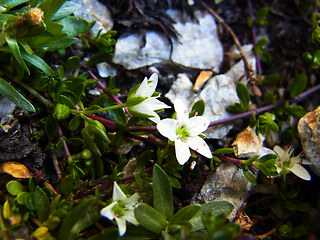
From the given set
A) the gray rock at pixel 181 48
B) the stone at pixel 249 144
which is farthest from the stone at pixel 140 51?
the stone at pixel 249 144

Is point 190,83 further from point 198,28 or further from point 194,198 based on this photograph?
point 194,198

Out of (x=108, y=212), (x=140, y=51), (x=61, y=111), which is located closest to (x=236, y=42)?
(x=140, y=51)

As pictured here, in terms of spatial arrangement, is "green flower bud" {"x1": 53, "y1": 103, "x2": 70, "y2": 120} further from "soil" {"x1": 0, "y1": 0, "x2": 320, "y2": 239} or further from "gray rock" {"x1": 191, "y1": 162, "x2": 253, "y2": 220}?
"gray rock" {"x1": 191, "y1": 162, "x2": 253, "y2": 220}

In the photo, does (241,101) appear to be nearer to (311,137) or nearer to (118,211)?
(311,137)

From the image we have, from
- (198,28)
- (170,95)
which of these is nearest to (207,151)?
(170,95)

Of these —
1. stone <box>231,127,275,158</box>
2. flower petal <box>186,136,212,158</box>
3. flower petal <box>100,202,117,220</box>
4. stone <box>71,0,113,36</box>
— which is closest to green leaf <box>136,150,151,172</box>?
flower petal <box>186,136,212,158</box>

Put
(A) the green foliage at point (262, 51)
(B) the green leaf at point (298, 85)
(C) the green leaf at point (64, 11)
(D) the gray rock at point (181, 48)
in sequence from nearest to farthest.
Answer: (C) the green leaf at point (64, 11), (D) the gray rock at point (181, 48), (B) the green leaf at point (298, 85), (A) the green foliage at point (262, 51)

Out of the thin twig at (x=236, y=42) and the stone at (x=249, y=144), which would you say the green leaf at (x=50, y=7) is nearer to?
the thin twig at (x=236, y=42)
